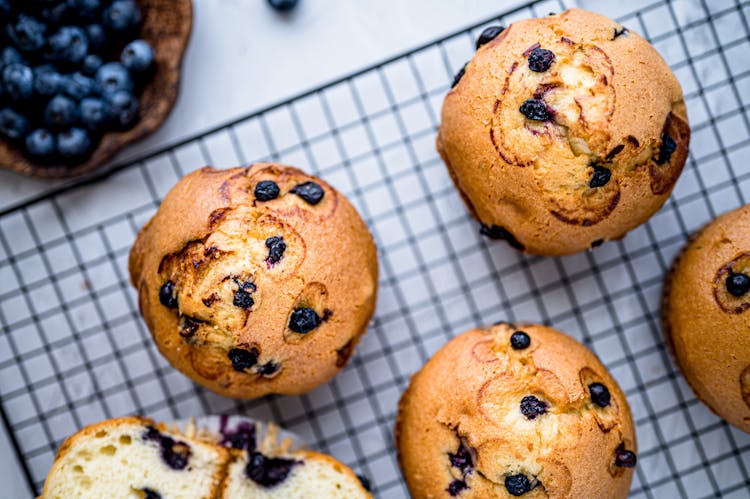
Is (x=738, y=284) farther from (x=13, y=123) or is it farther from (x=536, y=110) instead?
(x=13, y=123)

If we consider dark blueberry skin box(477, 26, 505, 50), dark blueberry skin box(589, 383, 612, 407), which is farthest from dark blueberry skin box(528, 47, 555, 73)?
dark blueberry skin box(589, 383, 612, 407)

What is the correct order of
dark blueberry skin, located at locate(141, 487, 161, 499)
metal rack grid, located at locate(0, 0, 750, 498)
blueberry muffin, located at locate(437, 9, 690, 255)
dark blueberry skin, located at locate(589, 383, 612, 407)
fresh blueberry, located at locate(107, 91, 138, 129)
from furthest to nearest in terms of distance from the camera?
metal rack grid, located at locate(0, 0, 750, 498), fresh blueberry, located at locate(107, 91, 138, 129), dark blueberry skin, located at locate(141, 487, 161, 499), dark blueberry skin, located at locate(589, 383, 612, 407), blueberry muffin, located at locate(437, 9, 690, 255)

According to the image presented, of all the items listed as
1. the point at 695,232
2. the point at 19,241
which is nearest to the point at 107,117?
the point at 19,241

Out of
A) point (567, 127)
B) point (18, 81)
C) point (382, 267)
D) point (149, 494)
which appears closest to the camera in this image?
point (567, 127)

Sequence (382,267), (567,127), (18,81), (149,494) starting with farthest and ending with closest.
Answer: (382,267) < (18,81) < (149,494) < (567,127)

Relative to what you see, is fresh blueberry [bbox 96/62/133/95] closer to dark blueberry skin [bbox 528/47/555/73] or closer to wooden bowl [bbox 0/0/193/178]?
wooden bowl [bbox 0/0/193/178]

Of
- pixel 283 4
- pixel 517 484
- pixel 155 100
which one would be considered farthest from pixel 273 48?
pixel 517 484
